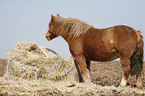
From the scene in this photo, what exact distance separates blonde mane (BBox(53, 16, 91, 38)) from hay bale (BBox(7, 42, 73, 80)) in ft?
3.42

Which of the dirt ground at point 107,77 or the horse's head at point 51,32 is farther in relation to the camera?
the dirt ground at point 107,77

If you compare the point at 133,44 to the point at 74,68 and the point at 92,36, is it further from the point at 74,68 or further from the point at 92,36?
the point at 74,68

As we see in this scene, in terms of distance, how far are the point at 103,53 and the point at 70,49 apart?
108 centimetres

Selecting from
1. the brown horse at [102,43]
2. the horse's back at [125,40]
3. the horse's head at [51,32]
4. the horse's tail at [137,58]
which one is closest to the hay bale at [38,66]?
the horse's head at [51,32]

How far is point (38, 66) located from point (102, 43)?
2.46 meters

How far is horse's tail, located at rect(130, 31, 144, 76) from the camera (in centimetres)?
539

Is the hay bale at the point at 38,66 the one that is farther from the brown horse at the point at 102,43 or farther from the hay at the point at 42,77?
the brown horse at the point at 102,43

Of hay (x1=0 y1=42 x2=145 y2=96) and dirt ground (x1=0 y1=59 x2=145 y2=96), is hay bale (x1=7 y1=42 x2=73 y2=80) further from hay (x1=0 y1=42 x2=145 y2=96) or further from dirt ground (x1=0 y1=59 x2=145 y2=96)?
dirt ground (x1=0 y1=59 x2=145 y2=96)

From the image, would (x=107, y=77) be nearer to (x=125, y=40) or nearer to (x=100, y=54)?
(x=100, y=54)

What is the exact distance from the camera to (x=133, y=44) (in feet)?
17.0

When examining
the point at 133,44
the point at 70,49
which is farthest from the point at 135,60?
the point at 70,49

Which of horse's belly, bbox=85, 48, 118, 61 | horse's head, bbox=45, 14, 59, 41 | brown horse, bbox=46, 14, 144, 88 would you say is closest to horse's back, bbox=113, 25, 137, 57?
brown horse, bbox=46, 14, 144, 88

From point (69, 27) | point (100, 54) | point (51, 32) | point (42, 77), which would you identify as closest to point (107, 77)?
point (100, 54)

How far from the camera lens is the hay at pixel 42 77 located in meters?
4.79
